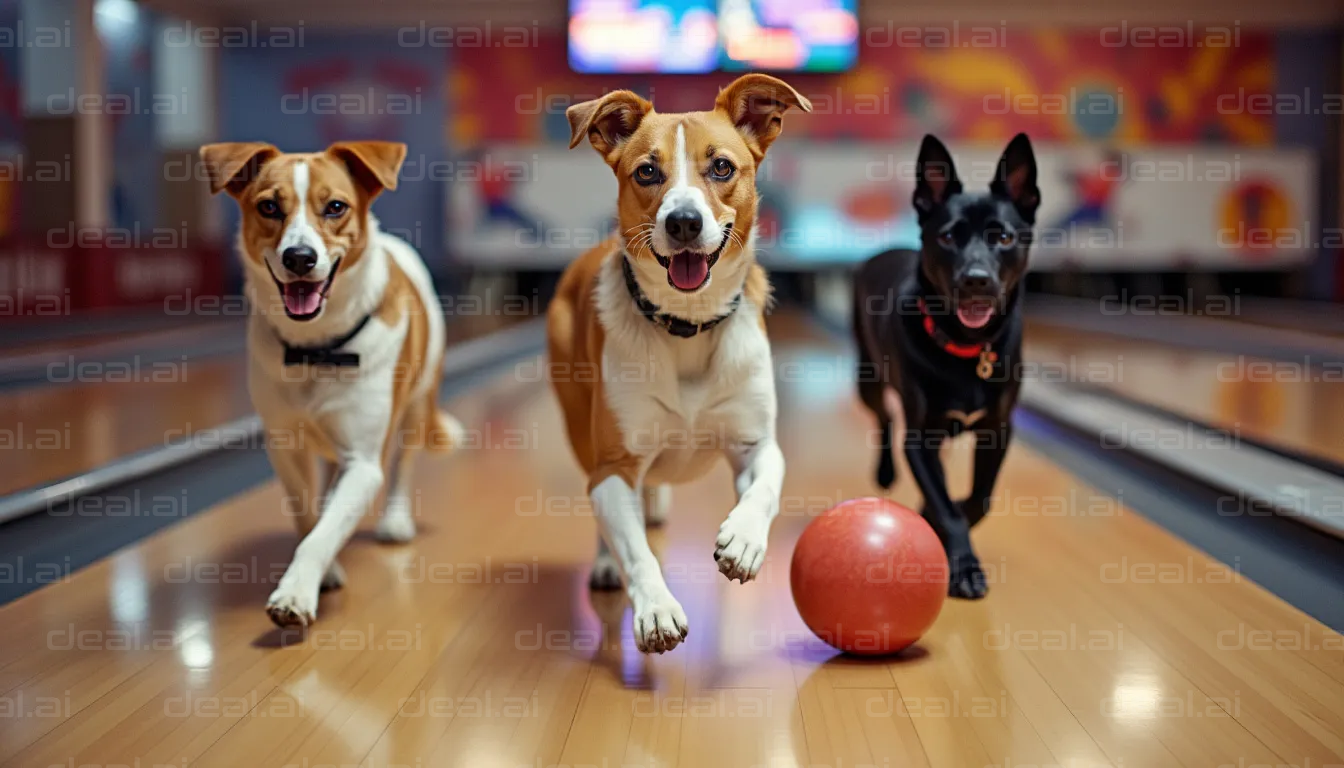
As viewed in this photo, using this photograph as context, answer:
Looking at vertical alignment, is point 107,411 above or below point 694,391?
below

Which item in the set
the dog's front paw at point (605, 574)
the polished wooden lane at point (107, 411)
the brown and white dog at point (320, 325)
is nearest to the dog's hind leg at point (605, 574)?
the dog's front paw at point (605, 574)

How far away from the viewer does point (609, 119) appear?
2.49 m

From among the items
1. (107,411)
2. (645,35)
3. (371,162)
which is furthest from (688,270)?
(645,35)

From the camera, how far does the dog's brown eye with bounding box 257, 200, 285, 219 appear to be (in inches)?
102

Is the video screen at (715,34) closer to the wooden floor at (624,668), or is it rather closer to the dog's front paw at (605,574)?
the wooden floor at (624,668)

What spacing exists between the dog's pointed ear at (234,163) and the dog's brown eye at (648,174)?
0.81 meters

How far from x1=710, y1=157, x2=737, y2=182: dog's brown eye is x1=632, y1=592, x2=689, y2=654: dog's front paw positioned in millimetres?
799

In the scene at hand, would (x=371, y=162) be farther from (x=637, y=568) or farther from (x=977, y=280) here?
(x=977, y=280)

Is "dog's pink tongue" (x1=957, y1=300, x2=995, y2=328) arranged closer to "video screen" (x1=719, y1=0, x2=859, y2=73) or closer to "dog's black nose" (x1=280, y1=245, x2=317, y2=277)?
"dog's black nose" (x1=280, y1=245, x2=317, y2=277)

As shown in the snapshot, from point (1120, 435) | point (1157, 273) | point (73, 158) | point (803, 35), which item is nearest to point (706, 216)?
point (1120, 435)

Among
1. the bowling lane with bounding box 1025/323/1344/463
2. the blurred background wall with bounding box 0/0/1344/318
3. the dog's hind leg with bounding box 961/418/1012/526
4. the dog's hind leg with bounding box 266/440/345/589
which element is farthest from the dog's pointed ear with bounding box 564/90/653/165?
the blurred background wall with bounding box 0/0/1344/318

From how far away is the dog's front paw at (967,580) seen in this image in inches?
108

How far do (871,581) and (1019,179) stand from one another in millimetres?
1072

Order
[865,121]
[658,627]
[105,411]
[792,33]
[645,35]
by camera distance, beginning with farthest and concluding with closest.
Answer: [865,121] → [645,35] → [792,33] → [105,411] → [658,627]
